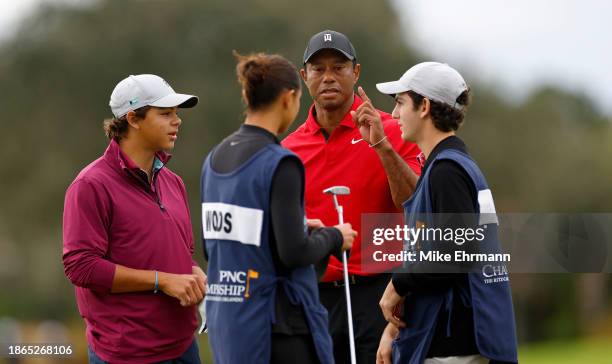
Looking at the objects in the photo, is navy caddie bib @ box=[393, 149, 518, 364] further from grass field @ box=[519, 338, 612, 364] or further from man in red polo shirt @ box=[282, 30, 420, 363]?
grass field @ box=[519, 338, 612, 364]

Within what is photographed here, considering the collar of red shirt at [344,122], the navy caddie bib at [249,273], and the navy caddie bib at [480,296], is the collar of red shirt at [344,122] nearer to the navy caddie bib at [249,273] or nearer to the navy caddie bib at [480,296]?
the navy caddie bib at [480,296]

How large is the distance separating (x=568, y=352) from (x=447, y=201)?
2893cm

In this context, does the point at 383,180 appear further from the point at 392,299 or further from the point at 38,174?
the point at 38,174

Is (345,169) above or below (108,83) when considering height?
below

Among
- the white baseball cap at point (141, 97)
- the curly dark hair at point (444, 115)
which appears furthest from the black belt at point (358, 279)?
the white baseball cap at point (141, 97)

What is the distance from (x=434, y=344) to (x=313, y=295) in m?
0.76

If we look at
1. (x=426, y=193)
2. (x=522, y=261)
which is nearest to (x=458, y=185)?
(x=426, y=193)

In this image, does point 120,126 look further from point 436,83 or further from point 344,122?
point 436,83

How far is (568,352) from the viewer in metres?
32.8

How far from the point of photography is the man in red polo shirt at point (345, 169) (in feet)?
21.5

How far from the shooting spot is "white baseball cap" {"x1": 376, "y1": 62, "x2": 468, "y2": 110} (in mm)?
5797

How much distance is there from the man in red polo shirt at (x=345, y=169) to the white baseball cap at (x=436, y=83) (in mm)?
669

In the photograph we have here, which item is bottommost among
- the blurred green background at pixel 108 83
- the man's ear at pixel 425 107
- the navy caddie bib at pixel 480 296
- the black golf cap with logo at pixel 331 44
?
the navy caddie bib at pixel 480 296

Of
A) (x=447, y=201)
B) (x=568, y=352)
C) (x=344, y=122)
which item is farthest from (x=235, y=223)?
(x=568, y=352)
